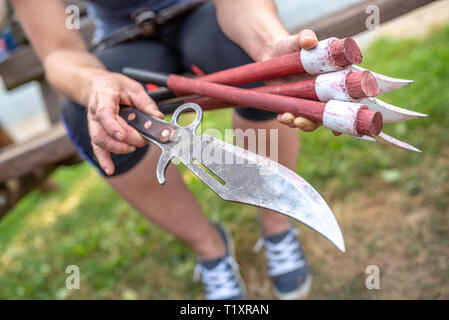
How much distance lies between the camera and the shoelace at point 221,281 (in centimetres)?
147

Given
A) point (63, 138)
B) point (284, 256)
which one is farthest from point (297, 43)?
point (63, 138)

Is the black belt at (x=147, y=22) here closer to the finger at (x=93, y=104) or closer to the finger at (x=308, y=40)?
the finger at (x=93, y=104)

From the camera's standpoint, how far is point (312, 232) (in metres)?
1.71

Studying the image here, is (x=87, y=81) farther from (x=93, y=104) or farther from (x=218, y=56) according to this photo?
(x=218, y=56)

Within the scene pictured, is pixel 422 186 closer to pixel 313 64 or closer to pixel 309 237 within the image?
pixel 309 237

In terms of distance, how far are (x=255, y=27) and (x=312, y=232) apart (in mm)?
957

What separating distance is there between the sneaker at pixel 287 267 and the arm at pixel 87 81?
2.52 feet

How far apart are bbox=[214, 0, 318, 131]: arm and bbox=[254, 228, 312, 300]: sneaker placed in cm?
73

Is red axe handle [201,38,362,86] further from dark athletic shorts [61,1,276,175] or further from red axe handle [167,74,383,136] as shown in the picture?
dark athletic shorts [61,1,276,175]

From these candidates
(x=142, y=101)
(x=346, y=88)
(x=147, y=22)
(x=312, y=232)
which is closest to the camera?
(x=346, y=88)

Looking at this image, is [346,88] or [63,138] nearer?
[346,88]

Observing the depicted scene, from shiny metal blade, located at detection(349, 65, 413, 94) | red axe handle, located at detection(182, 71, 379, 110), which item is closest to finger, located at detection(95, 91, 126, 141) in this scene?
red axe handle, located at detection(182, 71, 379, 110)

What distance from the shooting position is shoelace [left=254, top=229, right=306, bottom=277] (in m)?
1.48
